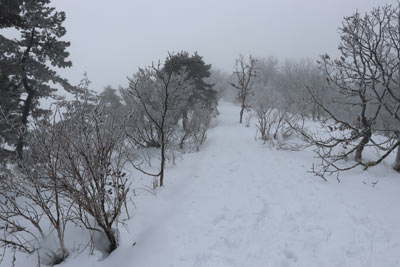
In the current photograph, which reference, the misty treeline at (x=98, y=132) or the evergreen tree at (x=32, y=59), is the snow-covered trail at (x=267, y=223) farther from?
the evergreen tree at (x=32, y=59)

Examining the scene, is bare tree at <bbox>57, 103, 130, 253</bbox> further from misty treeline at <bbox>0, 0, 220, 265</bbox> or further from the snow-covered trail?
the snow-covered trail

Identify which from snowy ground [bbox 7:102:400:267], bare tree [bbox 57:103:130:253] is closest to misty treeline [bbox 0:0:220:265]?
bare tree [bbox 57:103:130:253]

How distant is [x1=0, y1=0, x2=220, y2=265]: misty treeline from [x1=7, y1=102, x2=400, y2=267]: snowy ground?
0.63m

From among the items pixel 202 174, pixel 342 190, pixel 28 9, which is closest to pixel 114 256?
pixel 202 174

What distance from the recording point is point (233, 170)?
6.54m

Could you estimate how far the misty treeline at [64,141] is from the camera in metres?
2.86

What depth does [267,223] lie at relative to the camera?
3.58 metres

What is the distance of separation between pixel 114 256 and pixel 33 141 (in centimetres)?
220

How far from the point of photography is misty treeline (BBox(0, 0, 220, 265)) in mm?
2863

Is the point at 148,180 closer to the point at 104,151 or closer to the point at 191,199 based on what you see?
the point at 191,199

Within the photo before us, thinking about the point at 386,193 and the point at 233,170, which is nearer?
the point at 386,193

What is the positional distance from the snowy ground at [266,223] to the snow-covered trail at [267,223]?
15mm

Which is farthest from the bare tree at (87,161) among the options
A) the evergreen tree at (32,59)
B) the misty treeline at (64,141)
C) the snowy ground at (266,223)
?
the evergreen tree at (32,59)

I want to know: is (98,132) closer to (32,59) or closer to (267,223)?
(267,223)
